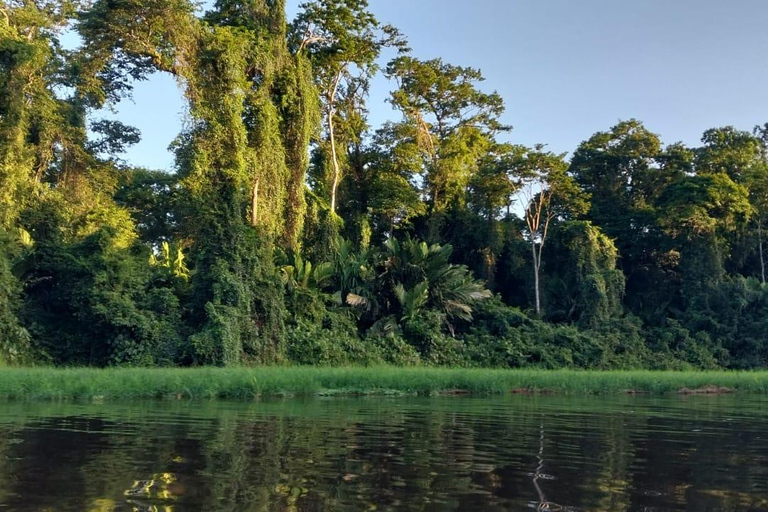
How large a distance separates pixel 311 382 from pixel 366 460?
11.2 meters

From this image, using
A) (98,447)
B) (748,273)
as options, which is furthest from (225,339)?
(748,273)

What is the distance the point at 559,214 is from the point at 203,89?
763 inches

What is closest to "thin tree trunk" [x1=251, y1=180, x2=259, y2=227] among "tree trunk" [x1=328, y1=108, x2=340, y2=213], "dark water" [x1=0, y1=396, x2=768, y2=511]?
"tree trunk" [x1=328, y1=108, x2=340, y2=213]

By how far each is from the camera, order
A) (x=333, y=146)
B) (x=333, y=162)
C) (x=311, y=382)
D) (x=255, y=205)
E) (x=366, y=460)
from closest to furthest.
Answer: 1. (x=366, y=460)
2. (x=311, y=382)
3. (x=255, y=205)
4. (x=333, y=146)
5. (x=333, y=162)

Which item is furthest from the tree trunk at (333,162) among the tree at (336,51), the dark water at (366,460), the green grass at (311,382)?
the dark water at (366,460)

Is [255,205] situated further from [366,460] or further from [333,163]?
[366,460]

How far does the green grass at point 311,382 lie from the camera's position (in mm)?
15883

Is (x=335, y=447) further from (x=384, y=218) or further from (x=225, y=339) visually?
(x=384, y=218)

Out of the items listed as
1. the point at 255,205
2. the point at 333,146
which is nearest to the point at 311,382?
the point at 255,205

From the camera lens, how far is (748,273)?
4016 centimetres

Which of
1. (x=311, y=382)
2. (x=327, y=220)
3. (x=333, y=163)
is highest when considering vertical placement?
(x=333, y=163)

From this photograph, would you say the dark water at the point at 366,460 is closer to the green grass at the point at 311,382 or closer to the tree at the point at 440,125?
the green grass at the point at 311,382

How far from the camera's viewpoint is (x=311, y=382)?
18.9 meters

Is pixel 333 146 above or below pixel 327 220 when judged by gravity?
above
